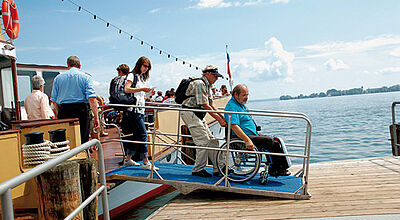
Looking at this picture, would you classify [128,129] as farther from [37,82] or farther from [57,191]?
[57,191]

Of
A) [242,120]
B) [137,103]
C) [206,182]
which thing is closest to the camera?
[206,182]

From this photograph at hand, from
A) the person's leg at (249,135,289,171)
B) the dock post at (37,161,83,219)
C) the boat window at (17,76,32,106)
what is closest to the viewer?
the dock post at (37,161,83,219)

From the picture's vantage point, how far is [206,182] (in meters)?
4.92

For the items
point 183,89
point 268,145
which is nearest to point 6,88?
point 183,89

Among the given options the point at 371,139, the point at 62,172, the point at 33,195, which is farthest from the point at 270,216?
the point at 371,139

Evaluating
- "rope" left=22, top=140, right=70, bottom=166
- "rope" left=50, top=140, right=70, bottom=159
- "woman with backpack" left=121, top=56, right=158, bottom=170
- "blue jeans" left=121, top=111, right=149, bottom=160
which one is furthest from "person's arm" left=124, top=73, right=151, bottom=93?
→ "rope" left=22, top=140, right=70, bottom=166

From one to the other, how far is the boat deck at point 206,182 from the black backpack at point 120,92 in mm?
1053

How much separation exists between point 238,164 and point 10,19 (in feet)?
16.5

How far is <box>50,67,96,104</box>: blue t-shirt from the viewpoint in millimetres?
4977

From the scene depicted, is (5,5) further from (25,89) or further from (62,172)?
(62,172)

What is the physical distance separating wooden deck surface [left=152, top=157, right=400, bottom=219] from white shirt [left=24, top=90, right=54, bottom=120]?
2680 mm

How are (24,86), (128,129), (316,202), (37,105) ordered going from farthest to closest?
(24,86) → (37,105) → (128,129) → (316,202)

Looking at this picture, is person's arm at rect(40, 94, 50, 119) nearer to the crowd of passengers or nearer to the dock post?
the crowd of passengers

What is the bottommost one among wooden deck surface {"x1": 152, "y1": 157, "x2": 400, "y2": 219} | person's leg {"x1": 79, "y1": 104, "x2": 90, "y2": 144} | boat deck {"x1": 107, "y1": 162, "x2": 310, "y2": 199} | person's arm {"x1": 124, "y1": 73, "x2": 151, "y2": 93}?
wooden deck surface {"x1": 152, "y1": 157, "x2": 400, "y2": 219}
